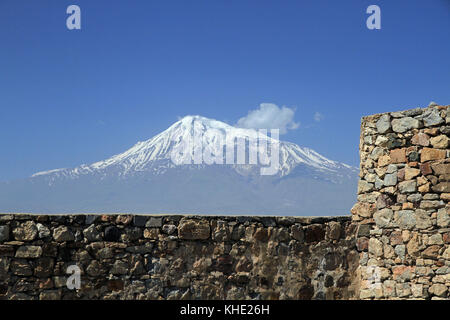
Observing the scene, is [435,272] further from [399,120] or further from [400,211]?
[399,120]

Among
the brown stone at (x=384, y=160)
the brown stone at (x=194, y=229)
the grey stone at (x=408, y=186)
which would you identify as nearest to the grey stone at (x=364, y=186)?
the brown stone at (x=384, y=160)

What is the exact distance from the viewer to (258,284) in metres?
7.22

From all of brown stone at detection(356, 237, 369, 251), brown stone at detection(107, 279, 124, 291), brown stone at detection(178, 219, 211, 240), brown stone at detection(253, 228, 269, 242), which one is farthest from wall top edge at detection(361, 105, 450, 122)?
brown stone at detection(107, 279, 124, 291)

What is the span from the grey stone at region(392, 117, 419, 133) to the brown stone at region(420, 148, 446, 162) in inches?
15.7

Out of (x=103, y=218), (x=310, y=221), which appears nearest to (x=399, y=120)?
(x=310, y=221)

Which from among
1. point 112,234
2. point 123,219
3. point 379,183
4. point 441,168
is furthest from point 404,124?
point 112,234

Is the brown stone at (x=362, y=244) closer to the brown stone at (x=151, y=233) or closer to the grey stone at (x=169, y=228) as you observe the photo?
the grey stone at (x=169, y=228)

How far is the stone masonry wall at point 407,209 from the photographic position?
7.59 m

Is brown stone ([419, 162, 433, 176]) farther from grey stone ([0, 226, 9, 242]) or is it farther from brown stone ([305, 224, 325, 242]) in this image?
grey stone ([0, 226, 9, 242])

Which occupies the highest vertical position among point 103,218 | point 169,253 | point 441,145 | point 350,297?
point 441,145

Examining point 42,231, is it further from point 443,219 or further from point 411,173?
point 443,219

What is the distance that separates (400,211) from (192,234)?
317 cm

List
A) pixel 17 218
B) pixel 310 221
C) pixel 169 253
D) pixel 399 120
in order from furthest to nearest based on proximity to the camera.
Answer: pixel 399 120, pixel 310 221, pixel 169 253, pixel 17 218

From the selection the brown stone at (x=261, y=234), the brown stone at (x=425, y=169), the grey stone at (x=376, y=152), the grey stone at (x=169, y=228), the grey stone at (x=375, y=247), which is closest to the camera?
the grey stone at (x=169, y=228)
